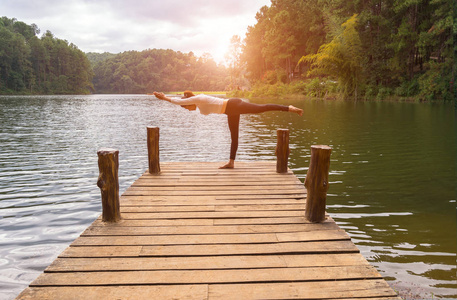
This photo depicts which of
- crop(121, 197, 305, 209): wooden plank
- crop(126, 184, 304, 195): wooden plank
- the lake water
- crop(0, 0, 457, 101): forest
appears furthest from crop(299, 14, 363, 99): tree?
crop(121, 197, 305, 209): wooden plank

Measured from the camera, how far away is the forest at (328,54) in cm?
3038

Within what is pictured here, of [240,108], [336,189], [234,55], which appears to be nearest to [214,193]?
[240,108]

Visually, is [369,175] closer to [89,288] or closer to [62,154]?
[89,288]

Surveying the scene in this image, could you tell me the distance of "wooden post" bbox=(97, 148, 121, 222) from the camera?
11.7 ft

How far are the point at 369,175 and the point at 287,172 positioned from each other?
2897 mm

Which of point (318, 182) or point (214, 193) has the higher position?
point (318, 182)

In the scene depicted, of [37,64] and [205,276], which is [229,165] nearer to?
[205,276]

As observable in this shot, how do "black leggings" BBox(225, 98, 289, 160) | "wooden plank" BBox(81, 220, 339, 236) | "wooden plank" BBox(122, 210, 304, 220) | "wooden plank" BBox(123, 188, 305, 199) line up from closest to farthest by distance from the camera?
"wooden plank" BBox(81, 220, 339, 236) → "wooden plank" BBox(122, 210, 304, 220) → "wooden plank" BBox(123, 188, 305, 199) → "black leggings" BBox(225, 98, 289, 160)

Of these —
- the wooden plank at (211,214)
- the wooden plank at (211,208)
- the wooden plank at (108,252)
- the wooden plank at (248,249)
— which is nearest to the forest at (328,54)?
the wooden plank at (211,208)

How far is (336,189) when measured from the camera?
6848 millimetres

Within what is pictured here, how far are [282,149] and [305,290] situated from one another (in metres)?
3.87

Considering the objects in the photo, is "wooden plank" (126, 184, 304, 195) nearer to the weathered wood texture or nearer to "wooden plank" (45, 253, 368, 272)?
the weathered wood texture

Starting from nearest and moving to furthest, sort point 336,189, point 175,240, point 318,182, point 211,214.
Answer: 1. point 175,240
2. point 318,182
3. point 211,214
4. point 336,189

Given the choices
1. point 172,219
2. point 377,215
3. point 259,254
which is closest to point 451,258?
point 377,215
